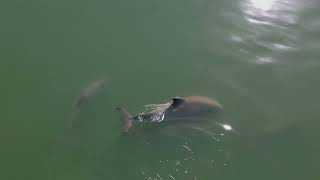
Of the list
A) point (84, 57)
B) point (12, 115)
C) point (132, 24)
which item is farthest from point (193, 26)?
point (12, 115)

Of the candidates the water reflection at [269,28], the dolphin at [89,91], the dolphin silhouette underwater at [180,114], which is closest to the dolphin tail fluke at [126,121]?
the dolphin silhouette underwater at [180,114]

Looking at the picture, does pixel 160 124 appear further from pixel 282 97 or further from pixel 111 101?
pixel 282 97

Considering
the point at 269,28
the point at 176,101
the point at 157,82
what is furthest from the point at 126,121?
the point at 269,28

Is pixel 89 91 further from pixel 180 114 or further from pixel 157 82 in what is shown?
pixel 180 114

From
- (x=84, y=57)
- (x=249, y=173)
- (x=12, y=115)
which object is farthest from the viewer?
(x=84, y=57)

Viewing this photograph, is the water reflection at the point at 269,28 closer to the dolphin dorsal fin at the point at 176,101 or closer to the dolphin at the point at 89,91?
the dolphin dorsal fin at the point at 176,101

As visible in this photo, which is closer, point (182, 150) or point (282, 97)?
point (182, 150)

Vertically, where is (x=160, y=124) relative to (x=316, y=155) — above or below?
above
